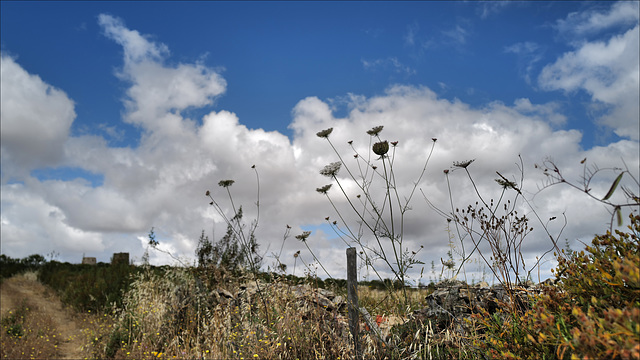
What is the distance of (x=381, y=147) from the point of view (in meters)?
4.69

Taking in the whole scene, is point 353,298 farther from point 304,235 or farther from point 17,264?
point 17,264

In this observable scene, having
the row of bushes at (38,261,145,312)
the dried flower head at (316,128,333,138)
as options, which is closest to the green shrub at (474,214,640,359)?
the dried flower head at (316,128,333,138)

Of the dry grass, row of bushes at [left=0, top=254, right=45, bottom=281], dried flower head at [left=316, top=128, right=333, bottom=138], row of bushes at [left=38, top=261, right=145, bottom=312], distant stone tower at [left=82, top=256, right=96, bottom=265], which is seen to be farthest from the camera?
distant stone tower at [left=82, top=256, right=96, bottom=265]

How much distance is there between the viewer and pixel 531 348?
2.45 meters

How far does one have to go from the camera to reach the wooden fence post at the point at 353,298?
4598 millimetres

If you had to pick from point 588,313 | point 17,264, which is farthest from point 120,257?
point 588,313

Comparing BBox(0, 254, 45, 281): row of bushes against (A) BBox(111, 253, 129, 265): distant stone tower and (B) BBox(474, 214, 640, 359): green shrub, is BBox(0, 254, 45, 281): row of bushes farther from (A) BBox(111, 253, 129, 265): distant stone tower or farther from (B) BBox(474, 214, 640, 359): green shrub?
(B) BBox(474, 214, 640, 359): green shrub

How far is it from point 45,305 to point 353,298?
1265cm

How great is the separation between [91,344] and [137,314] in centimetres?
151

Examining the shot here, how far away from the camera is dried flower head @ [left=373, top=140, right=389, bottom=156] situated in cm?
467

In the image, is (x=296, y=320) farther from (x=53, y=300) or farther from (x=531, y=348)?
(x=53, y=300)

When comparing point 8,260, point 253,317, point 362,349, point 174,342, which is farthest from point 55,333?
point 8,260

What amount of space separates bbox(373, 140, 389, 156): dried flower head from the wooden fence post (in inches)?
51.6

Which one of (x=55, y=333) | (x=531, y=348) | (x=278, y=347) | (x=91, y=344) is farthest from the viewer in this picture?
(x=55, y=333)
